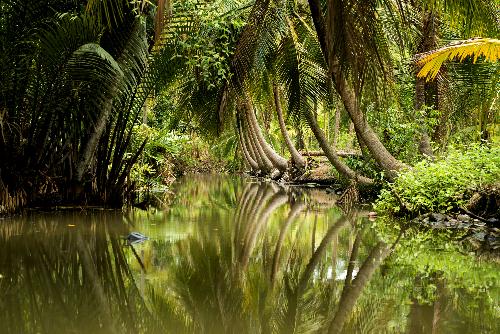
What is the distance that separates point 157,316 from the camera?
13.1ft

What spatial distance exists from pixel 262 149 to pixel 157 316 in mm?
19648

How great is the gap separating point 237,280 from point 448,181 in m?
5.30

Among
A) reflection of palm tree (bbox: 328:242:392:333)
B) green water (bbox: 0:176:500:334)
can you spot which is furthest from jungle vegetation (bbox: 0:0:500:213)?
reflection of palm tree (bbox: 328:242:392:333)

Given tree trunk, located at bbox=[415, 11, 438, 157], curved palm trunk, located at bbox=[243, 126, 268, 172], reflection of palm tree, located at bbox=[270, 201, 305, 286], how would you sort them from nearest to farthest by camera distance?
reflection of palm tree, located at bbox=[270, 201, 305, 286] → tree trunk, located at bbox=[415, 11, 438, 157] → curved palm trunk, located at bbox=[243, 126, 268, 172]

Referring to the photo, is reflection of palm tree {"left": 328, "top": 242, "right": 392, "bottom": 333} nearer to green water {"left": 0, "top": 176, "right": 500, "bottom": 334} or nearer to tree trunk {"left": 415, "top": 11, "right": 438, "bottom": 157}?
green water {"left": 0, "top": 176, "right": 500, "bottom": 334}

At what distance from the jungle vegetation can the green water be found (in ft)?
4.74

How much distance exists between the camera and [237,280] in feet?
16.9

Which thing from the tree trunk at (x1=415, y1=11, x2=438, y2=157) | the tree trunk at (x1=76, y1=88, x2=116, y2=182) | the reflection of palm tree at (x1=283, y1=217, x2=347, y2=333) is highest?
the tree trunk at (x1=415, y1=11, x2=438, y2=157)

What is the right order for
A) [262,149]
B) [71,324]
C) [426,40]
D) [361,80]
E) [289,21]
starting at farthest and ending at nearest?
[262,149] → [289,21] → [426,40] → [361,80] → [71,324]

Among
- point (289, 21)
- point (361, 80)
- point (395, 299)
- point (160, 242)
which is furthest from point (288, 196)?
point (395, 299)

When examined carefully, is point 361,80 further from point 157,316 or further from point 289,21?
point 289,21

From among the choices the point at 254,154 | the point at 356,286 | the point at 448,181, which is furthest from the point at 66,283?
the point at 254,154

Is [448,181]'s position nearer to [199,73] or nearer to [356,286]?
[356,286]

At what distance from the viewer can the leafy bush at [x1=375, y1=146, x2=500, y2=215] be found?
9.09 meters
